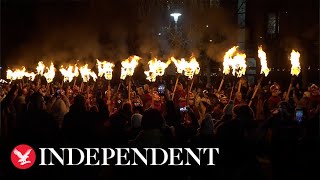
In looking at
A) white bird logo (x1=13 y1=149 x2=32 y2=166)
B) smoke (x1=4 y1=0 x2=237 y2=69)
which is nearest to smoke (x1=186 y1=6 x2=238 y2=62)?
smoke (x1=4 y1=0 x2=237 y2=69)

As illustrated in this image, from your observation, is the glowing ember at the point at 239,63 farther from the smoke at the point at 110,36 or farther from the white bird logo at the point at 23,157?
the smoke at the point at 110,36

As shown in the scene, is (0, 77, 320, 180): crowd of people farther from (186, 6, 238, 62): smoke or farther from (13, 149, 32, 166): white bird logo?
(186, 6, 238, 62): smoke

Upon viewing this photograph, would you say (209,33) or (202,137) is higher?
(209,33)

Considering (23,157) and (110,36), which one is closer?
(23,157)

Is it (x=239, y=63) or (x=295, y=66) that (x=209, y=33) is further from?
(x=295, y=66)

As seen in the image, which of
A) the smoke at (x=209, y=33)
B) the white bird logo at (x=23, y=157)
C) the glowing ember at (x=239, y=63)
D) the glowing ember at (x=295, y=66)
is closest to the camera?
the white bird logo at (x=23, y=157)

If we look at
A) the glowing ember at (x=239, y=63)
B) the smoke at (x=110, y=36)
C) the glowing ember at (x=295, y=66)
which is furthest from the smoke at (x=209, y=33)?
the glowing ember at (x=295, y=66)

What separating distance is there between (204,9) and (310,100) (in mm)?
19111

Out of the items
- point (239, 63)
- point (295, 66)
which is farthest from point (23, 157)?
point (295, 66)

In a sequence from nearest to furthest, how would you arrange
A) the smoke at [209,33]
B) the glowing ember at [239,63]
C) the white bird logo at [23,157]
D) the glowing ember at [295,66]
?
the white bird logo at [23,157], the glowing ember at [295,66], the glowing ember at [239,63], the smoke at [209,33]

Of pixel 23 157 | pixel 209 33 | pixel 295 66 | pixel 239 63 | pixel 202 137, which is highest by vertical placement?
pixel 209 33

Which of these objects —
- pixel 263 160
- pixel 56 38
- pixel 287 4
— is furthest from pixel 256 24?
pixel 263 160

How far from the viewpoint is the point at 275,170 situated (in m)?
7.21

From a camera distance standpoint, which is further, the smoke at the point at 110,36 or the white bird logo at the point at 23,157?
the smoke at the point at 110,36
